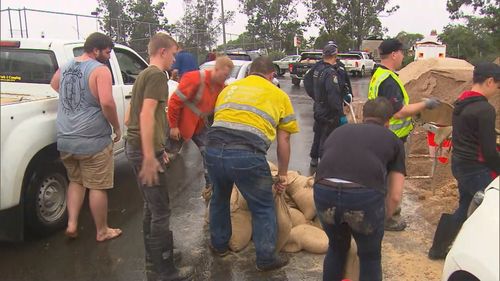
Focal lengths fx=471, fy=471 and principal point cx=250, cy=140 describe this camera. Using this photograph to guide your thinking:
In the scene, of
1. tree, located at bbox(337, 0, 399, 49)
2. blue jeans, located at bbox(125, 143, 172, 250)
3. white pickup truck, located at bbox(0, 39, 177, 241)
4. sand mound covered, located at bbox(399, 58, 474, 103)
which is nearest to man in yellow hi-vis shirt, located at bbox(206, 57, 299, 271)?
blue jeans, located at bbox(125, 143, 172, 250)

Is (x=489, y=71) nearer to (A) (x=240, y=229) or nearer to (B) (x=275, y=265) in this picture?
(B) (x=275, y=265)

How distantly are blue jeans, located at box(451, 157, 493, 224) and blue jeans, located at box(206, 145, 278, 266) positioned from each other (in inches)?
60.6

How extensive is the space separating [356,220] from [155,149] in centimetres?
159

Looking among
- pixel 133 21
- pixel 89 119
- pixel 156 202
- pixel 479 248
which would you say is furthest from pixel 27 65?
pixel 133 21

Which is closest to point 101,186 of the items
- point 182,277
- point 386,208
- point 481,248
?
point 182,277

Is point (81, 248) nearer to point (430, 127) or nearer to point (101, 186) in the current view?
point (101, 186)

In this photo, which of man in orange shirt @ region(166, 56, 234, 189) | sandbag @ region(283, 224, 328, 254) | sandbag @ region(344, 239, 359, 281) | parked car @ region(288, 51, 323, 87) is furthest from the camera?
parked car @ region(288, 51, 323, 87)

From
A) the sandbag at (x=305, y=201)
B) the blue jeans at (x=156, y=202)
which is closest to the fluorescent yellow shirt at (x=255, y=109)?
the blue jeans at (x=156, y=202)

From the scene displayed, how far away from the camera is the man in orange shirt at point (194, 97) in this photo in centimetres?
441

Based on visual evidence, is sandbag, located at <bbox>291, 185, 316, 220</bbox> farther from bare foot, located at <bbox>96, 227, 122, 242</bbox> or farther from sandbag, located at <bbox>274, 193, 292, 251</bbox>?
bare foot, located at <bbox>96, 227, 122, 242</bbox>

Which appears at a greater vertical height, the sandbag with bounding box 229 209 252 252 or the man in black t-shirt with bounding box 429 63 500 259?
the man in black t-shirt with bounding box 429 63 500 259

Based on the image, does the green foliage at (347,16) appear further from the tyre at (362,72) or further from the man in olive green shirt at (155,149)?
the man in olive green shirt at (155,149)

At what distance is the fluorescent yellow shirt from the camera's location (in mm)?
3648

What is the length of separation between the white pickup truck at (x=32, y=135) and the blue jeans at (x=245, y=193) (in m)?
1.68
